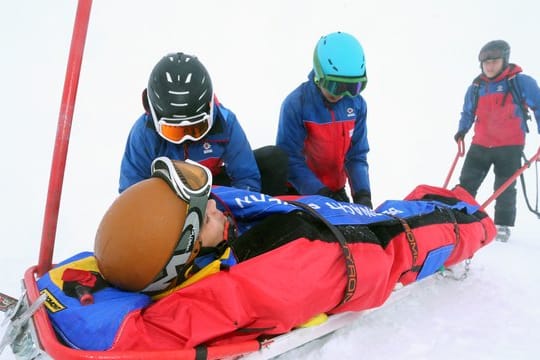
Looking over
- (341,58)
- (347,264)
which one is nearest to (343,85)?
(341,58)

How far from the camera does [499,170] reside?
16.9 ft

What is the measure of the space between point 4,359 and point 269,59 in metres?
11.8

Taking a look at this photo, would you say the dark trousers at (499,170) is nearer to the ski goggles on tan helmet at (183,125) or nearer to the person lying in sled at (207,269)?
the person lying in sled at (207,269)

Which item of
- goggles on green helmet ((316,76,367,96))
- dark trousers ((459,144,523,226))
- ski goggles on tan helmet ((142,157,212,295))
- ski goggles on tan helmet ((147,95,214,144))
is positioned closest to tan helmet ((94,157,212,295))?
ski goggles on tan helmet ((142,157,212,295))

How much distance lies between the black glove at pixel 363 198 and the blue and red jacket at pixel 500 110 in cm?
222

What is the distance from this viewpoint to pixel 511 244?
4.24 m

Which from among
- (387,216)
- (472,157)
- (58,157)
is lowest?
(472,157)

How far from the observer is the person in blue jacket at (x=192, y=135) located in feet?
8.24

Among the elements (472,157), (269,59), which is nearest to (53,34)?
(269,59)

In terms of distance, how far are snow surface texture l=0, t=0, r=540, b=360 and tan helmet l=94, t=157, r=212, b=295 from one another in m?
A: 0.76

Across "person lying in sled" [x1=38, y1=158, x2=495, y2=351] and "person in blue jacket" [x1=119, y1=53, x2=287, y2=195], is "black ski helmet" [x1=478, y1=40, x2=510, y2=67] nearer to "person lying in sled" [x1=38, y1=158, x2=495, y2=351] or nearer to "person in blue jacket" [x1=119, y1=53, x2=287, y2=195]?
"person in blue jacket" [x1=119, y1=53, x2=287, y2=195]

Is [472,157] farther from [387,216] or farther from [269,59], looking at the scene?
[269,59]

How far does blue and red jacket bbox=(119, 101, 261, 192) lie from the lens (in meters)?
2.81

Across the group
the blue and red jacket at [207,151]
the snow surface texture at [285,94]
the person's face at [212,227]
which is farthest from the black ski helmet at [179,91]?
the snow surface texture at [285,94]
